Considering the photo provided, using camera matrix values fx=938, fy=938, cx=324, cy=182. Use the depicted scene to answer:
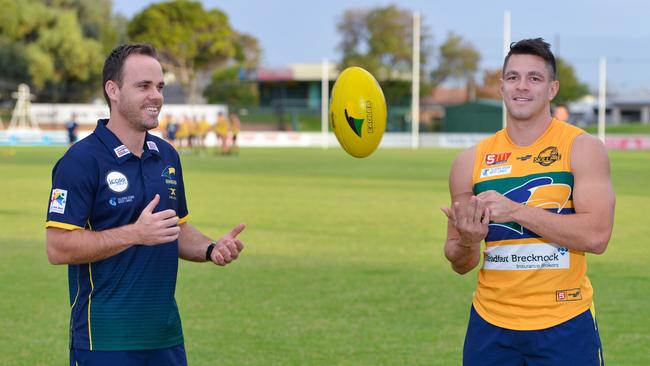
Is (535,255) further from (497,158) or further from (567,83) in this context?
(567,83)

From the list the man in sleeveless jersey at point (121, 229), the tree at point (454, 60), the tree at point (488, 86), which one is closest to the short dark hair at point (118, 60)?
the man in sleeveless jersey at point (121, 229)

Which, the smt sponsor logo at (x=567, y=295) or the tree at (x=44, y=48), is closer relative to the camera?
the smt sponsor logo at (x=567, y=295)

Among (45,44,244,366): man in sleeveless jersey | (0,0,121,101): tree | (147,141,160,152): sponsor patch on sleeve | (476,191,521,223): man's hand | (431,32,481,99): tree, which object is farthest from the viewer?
(431,32,481,99): tree

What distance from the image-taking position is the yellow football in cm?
602

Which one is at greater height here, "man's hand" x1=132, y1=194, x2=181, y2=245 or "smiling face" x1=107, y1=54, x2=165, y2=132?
"smiling face" x1=107, y1=54, x2=165, y2=132

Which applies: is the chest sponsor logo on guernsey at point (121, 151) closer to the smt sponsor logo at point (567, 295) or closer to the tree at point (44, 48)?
the smt sponsor logo at point (567, 295)

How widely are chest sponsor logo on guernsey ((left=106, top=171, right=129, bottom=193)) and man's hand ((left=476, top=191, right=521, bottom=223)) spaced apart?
1709 mm

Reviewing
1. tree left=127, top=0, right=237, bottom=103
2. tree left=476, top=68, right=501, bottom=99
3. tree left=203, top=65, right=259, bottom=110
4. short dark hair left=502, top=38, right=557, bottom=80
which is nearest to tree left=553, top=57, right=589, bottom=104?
tree left=476, top=68, right=501, bottom=99

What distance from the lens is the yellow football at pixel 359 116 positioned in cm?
602

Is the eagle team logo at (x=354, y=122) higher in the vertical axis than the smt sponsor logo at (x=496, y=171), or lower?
higher

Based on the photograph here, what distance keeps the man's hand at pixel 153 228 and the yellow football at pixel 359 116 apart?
6.31 feet

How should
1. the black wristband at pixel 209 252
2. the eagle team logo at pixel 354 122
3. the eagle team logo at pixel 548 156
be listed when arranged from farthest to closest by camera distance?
the eagle team logo at pixel 354 122
the black wristband at pixel 209 252
the eagle team logo at pixel 548 156

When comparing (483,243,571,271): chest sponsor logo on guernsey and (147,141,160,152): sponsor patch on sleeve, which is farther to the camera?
(147,141,160,152): sponsor patch on sleeve

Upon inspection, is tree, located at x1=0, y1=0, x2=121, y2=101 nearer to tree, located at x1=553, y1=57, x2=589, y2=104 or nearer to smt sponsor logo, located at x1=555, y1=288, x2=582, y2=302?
tree, located at x1=553, y1=57, x2=589, y2=104
